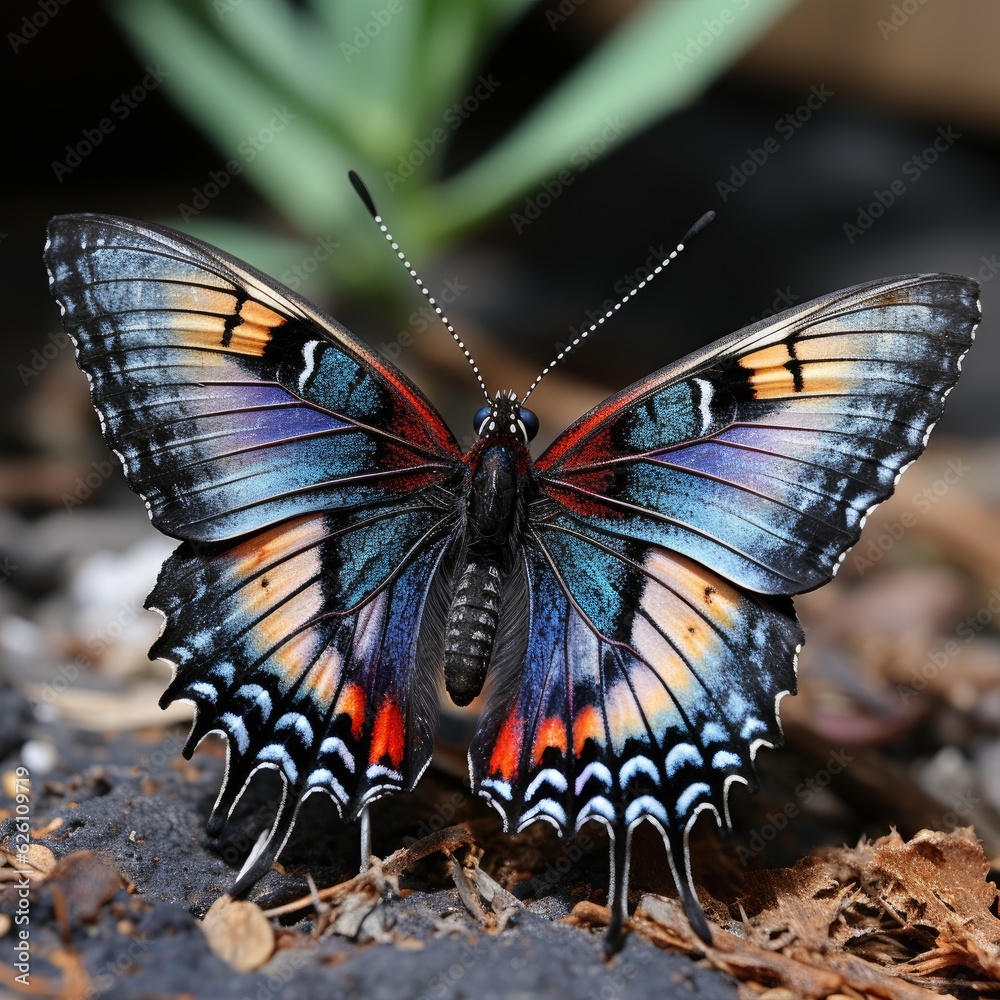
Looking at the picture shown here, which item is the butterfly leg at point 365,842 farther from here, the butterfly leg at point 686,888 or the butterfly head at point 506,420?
the butterfly head at point 506,420

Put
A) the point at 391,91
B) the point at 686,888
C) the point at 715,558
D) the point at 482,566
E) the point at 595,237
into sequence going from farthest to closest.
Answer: the point at 595,237
the point at 391,91
the point at 482,566
the point at 715,558
the point at 686,888

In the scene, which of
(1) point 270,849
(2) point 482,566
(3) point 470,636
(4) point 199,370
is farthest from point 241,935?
(4) point 199,370

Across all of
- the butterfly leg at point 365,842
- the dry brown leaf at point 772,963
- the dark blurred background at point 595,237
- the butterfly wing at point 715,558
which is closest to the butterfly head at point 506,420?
the butterfly wing at point 715,558

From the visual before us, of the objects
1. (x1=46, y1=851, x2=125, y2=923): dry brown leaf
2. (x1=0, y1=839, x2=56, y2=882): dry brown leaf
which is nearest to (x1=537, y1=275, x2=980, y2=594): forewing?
(x1=46, y1=851, x2=125, y2=923): dry brown leaf

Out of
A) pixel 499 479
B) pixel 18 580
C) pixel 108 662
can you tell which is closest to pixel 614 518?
pixel 499 479

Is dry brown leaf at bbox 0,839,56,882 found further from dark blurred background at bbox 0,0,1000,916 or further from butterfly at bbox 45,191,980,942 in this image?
dark blurred background at bbox 0,0,1000,916

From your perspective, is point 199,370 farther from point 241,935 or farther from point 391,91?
point 391,91

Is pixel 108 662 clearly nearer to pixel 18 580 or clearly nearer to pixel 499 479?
pixel 18 580
